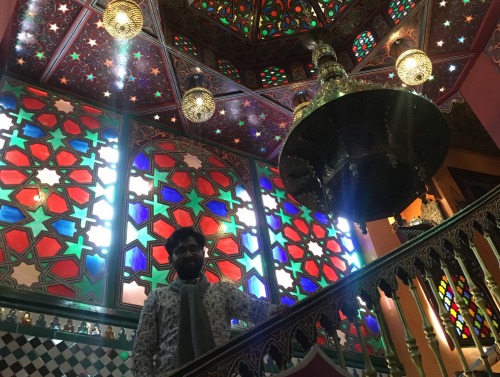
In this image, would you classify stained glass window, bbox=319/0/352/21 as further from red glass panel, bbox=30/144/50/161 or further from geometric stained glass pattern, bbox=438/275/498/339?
red glass panel, bbox=30/144/50/161

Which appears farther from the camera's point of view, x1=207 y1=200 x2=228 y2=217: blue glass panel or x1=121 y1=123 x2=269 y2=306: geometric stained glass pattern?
x1=207 y1=200 x2=228 y2=217: blue glass panel

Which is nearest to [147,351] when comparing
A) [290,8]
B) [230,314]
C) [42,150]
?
[230,314]

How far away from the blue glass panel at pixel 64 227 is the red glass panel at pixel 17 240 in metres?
0.31

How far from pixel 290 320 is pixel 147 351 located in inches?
35.7

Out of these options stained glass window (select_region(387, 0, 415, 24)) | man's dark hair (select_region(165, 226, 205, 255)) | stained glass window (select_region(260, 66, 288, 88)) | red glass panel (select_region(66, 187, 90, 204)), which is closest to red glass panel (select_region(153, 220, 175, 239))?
red glass panel (select_region(66, 187, 90, 204))

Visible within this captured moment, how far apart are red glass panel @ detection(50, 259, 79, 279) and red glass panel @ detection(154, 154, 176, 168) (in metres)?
1.85

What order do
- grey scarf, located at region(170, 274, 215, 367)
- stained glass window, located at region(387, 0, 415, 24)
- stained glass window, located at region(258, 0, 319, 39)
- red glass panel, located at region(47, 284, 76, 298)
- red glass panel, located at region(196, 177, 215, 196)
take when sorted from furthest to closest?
stained glass window, located at region(258, 0, 319, 39) < stained glass window, located at region(387, 0, 415, 24) < red glass panel, located at region(196, 177, 215, 196) < red glass panel, located at region(47, 284, 76, 298) < grey scarf, located at region(170, 274, 215, 367)

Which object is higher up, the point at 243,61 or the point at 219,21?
the point at 219,21

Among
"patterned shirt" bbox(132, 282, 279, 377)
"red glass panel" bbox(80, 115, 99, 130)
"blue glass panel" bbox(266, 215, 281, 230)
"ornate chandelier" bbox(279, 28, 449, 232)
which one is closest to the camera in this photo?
"patterned shirt" bbox(132, 282, 279, 377)

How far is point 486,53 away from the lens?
627 cm

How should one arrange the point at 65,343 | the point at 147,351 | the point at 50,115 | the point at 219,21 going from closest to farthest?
the point at 147,351 < the point at 65,343 < the point at 50,115 < the point at 219,21

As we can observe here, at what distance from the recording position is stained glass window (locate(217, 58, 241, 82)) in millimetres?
7074

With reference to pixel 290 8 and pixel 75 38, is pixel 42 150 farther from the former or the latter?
pixel 290 8

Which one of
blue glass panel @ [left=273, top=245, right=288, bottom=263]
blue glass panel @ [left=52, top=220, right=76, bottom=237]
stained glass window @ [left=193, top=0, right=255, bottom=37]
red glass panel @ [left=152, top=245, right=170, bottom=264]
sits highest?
stained glass window @ [left=193, top=0, right=255, bottom=37]
